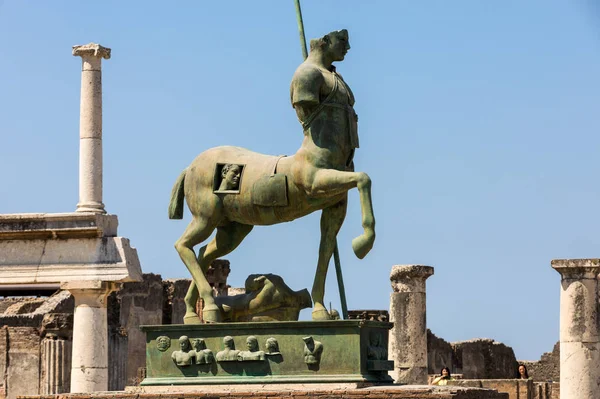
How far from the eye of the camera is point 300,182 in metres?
14.6

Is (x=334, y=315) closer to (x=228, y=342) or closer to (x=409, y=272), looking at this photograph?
(x=228, y=342)

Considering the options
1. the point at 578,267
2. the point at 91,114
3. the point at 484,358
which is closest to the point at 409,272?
the point at 578,267

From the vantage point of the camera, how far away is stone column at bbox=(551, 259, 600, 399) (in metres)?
24.5

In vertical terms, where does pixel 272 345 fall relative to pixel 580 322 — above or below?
below

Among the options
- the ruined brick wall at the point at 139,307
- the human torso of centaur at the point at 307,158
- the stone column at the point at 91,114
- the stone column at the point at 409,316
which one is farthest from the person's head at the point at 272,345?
the ruined brick wall at the point at 139,307

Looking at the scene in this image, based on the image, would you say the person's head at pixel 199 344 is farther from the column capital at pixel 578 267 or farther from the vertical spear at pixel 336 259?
the column capital at pixel 578 267

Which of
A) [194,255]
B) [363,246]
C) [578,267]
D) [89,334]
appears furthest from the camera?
[89,334]

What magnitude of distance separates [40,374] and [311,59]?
14.7 metres

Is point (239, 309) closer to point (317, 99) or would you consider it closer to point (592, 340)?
point (317, 99)

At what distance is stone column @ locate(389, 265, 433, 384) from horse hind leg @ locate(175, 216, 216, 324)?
11332 millimetres

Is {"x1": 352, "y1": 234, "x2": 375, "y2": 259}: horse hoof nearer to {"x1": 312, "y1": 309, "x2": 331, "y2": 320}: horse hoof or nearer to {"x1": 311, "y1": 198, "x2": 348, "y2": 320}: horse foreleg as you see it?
{"x1": 311, "y1": 198, "x2": 348, "y2": 320}: horse foreleg

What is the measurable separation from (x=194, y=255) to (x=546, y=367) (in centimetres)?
2396

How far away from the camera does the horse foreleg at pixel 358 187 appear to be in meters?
14.2

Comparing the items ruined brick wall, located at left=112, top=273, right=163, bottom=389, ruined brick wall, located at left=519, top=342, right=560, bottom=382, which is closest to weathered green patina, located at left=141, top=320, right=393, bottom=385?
ruined brick wall, located at left=112, top=273, right=163, bottom=389
